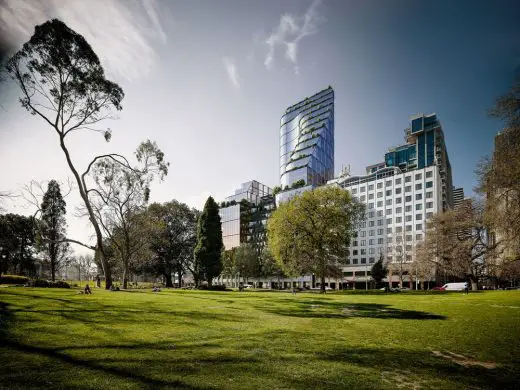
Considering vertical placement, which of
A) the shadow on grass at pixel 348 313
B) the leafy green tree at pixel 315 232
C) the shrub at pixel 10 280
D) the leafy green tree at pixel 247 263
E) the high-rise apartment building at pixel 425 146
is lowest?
the leafy green tree at pixel 247 263

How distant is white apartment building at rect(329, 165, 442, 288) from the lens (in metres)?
107

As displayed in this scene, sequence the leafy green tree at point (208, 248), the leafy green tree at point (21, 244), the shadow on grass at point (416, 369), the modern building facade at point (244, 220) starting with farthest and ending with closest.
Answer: the modern building facade at point (244, 220), the leafy green tree at point (21, 244), the leafy green tree at point (208, 248), the shadow on grass at point (416, 369)

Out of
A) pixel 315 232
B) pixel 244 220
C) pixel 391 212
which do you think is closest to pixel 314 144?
pixel 244 220

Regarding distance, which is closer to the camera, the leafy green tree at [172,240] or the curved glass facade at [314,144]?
the leafy green tree at [172,240]

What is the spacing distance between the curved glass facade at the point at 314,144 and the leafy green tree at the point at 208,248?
102m

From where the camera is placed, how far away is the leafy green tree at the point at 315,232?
51031 mm

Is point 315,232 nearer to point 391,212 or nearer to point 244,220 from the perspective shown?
point 391,212

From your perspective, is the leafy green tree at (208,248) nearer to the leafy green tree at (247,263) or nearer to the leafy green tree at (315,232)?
the leafy green tree at (315,232)

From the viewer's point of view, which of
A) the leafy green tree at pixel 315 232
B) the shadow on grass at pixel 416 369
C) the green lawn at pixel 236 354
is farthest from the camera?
the leafy green tree at pixel 315 232

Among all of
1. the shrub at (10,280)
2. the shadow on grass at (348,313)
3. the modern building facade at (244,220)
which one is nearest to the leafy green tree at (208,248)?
the shrub at (10,280)

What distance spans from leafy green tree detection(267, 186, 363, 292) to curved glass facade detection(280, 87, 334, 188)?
113 metres

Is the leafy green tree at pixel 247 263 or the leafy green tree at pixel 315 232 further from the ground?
the leafy green tree at pixel 315 232

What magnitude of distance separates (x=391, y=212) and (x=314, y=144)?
70265 mm

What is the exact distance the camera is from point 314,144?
17488 cm
